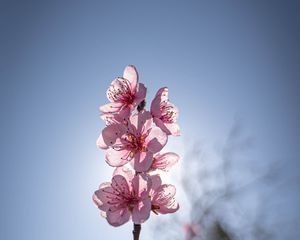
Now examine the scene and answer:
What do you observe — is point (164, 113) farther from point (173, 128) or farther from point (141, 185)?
point (141, 185)


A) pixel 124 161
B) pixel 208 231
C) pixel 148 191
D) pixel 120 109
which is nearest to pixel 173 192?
pixel 148 191

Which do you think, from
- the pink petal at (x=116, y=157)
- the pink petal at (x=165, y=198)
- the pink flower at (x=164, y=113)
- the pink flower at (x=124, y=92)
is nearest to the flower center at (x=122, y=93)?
the pink flower at (x=124, y=92)

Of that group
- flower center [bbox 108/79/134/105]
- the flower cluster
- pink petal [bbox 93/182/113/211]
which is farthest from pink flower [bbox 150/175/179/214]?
flower center [bbox 108/79/134/105]

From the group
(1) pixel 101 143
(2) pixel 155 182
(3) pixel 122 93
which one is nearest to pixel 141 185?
(2) pixel 155 182

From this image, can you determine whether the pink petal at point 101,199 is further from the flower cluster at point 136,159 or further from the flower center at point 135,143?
the flower center at point 135,143

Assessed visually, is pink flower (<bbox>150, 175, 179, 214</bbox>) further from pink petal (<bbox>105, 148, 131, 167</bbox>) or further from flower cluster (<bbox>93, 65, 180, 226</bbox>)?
pink petal (<bbox>105, 148, 131, 167</bbox>)

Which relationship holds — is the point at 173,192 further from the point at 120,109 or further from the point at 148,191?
the point at 120,109
